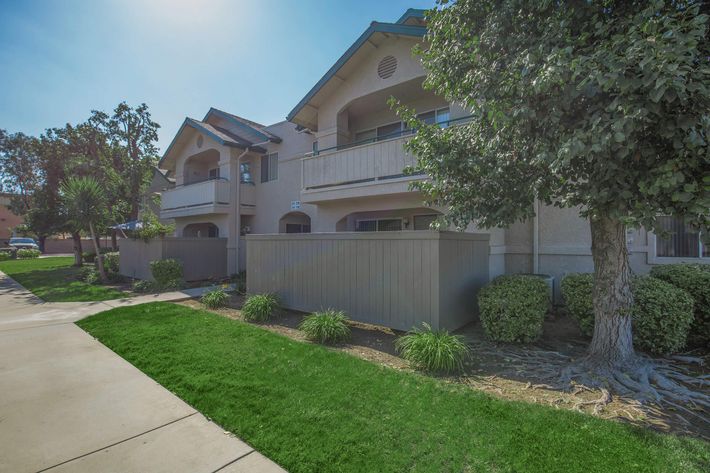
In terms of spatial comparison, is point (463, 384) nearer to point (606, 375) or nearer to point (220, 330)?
point (606, 375)

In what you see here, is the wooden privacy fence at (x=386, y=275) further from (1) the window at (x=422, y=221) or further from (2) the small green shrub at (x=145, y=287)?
(2) the small green shrub at (x=145, y=287)

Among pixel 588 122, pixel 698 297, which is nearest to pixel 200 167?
pixel 588 122

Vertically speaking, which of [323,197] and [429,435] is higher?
[323,197]


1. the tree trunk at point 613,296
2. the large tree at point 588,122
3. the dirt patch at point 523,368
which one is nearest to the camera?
the large tree at point 588,122

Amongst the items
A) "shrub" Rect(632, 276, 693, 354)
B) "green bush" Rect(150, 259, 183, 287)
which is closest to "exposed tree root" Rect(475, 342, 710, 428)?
"shrub" Rect(632, 276, 693, 354)

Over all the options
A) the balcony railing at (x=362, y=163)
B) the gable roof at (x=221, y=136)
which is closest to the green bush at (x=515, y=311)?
the balcony railing at (x=362, y=163)

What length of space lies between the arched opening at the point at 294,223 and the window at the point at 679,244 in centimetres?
1150

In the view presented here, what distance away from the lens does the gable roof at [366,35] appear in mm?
8469

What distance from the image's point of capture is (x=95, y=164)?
58.3 ft

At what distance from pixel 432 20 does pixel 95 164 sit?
2005cm

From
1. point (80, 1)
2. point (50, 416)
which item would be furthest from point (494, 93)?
point (80, 1)

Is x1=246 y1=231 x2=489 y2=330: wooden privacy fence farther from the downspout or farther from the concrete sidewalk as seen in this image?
the concrete sidewalk

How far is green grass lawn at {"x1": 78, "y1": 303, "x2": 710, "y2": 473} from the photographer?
267cm

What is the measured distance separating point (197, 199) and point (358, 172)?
9100 millimetres
